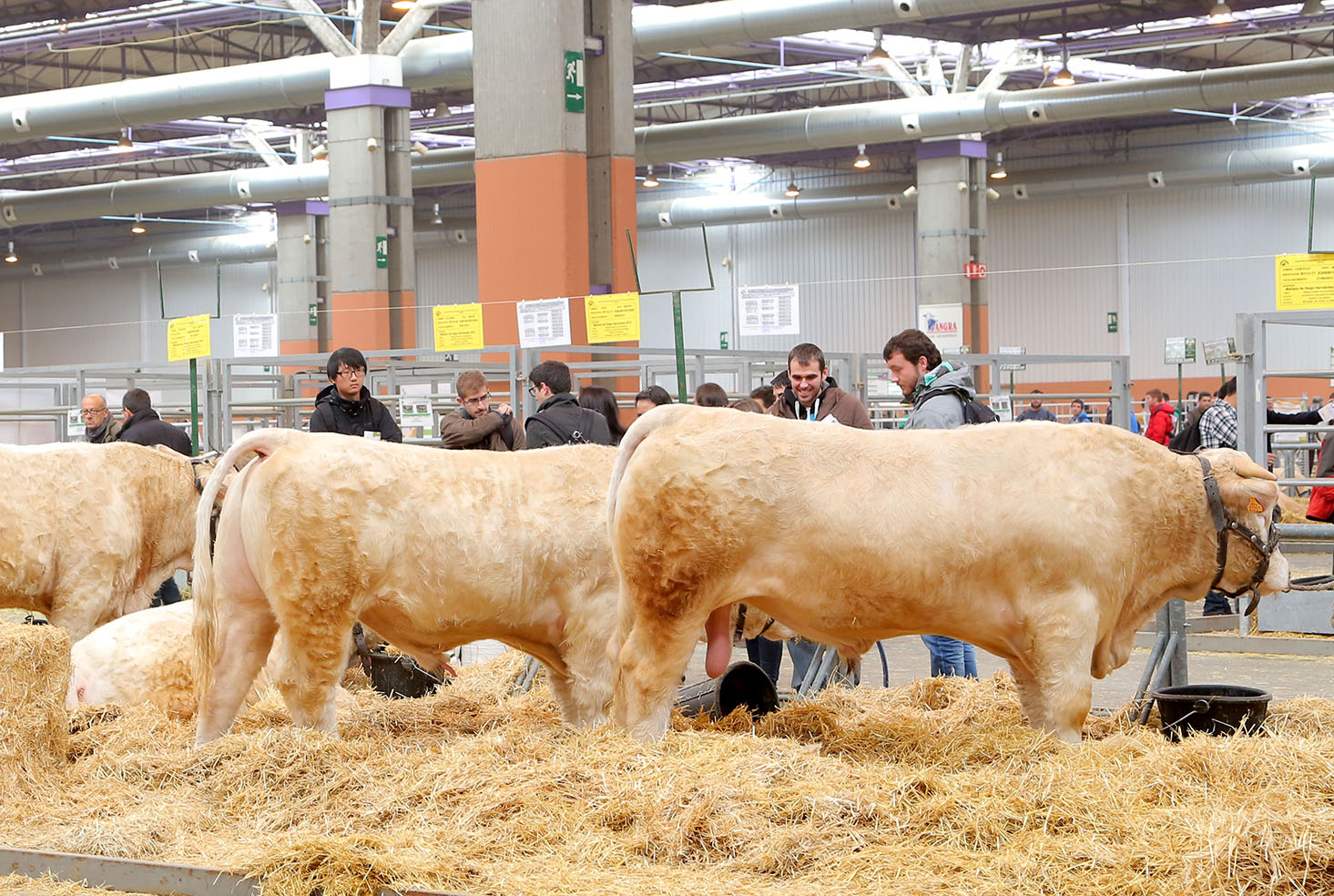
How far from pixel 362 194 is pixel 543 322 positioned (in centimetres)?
1039

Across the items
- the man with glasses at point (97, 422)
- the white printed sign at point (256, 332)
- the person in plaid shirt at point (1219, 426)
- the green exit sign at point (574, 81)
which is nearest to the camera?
the man with glasses at point (97, 422)

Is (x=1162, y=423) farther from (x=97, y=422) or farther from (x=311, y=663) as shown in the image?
(x=311, y=663)

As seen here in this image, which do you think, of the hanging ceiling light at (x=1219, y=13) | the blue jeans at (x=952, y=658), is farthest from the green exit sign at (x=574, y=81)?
the hanging ceiling light at (x=1219, y=13)

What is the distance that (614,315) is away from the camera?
917 cm

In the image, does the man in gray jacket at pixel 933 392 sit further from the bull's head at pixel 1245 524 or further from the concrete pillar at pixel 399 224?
the concrete pillar at pixel 399 224

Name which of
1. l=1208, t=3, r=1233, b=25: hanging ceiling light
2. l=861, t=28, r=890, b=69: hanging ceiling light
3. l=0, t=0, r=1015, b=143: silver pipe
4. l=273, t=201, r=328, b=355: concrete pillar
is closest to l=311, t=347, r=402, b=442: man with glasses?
l=0, t=0, r=1015, b=143: silver pipe

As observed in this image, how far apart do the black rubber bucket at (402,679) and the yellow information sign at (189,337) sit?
13.5ft

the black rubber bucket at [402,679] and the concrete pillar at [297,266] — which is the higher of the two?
the concrete pillar at [297,266]

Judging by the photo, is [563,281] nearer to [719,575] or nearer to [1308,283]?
[1308,283]

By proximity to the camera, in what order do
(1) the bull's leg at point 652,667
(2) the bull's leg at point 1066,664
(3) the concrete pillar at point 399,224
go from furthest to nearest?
(3) the concrete pillar at point 399,224 < (1) the bull's leg at point 652,667 < (2) the bull's leg at point 1066,664

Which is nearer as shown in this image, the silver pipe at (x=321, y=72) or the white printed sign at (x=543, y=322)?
the white printed sign at (x=543, y=322)

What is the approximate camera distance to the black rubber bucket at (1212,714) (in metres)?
5.00

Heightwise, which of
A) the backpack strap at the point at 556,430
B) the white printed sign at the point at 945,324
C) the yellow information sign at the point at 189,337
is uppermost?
the white printed sign at the point at 945,324

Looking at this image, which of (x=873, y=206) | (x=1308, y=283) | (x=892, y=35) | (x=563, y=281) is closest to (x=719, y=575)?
(x=1308, y=283)
